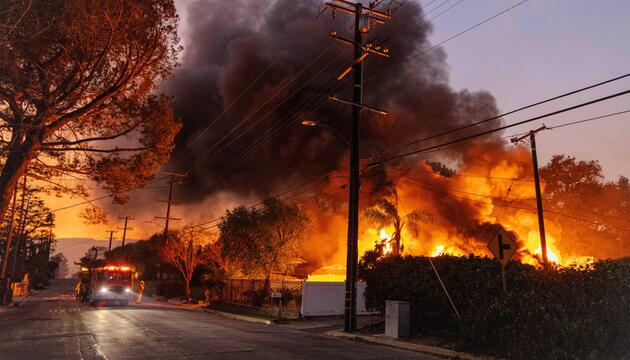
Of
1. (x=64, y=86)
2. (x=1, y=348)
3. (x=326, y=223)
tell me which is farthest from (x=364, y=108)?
(x=326, y=223)

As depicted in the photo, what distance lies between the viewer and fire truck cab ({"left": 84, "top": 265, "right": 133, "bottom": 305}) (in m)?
29.2

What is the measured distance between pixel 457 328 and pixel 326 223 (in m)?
49.5

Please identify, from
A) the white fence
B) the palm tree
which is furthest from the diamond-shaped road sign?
the palm tree

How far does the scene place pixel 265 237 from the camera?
32.1m

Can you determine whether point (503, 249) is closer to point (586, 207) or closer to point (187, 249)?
point (187, 249)

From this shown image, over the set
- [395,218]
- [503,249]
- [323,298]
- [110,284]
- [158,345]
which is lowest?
[158,345]

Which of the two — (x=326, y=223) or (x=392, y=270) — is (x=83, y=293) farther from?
(x=326, y=223)

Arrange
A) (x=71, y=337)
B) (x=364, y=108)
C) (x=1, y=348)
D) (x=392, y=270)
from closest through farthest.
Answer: (x=1, y=348) < (x=71, y=337) < (x=392, y=270) < (x=364, y=108)

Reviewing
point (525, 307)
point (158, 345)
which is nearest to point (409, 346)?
point (525, 307)

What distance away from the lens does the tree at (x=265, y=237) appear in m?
31.8

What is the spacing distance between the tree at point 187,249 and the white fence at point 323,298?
20959 mm

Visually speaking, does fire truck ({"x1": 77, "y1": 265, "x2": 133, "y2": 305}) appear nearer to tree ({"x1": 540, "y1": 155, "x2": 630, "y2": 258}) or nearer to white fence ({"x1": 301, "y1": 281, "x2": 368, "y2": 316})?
white fence ({"x1": 301, "y1": 281, "x2": 368, "y2": 316})

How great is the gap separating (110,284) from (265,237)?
34.1ft

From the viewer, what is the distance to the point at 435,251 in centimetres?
4988
